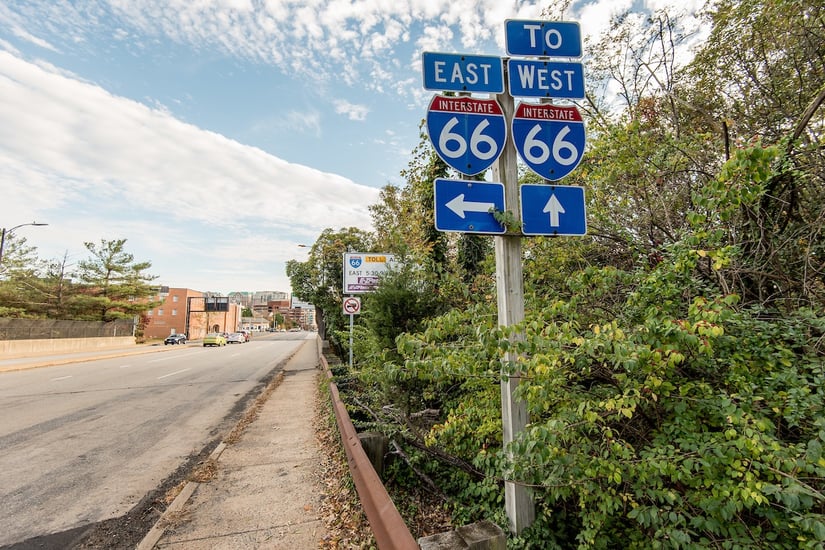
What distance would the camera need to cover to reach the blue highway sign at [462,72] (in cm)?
283

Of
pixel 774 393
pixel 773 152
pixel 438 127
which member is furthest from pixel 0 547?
pixel 773 152

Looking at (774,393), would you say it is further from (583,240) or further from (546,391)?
(583,240)

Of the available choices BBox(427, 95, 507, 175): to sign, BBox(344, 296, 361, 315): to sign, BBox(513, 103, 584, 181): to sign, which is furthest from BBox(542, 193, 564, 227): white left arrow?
BBox(344, 296, 361, 315): to sign

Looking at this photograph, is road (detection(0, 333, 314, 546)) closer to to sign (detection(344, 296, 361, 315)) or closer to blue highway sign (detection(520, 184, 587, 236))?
to sign (detection(344, 296, 361, 315))

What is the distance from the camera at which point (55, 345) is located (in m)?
27.2

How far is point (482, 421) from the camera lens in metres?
3.63

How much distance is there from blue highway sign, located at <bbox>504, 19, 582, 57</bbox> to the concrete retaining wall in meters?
29.3

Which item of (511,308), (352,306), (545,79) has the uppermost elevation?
(545,79)

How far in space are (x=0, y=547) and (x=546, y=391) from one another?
4760 mm

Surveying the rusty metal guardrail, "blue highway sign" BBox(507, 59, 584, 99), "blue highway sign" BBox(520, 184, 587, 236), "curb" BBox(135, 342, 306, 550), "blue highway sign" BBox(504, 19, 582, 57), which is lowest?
"curb" BBox(135, 342, 306, 550)

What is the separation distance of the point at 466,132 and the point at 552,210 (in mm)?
834

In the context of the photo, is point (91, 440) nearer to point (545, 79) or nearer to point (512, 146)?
point (512, 146)

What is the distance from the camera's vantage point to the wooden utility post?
8.65ft

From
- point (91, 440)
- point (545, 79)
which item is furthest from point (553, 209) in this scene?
point (91, 440)
